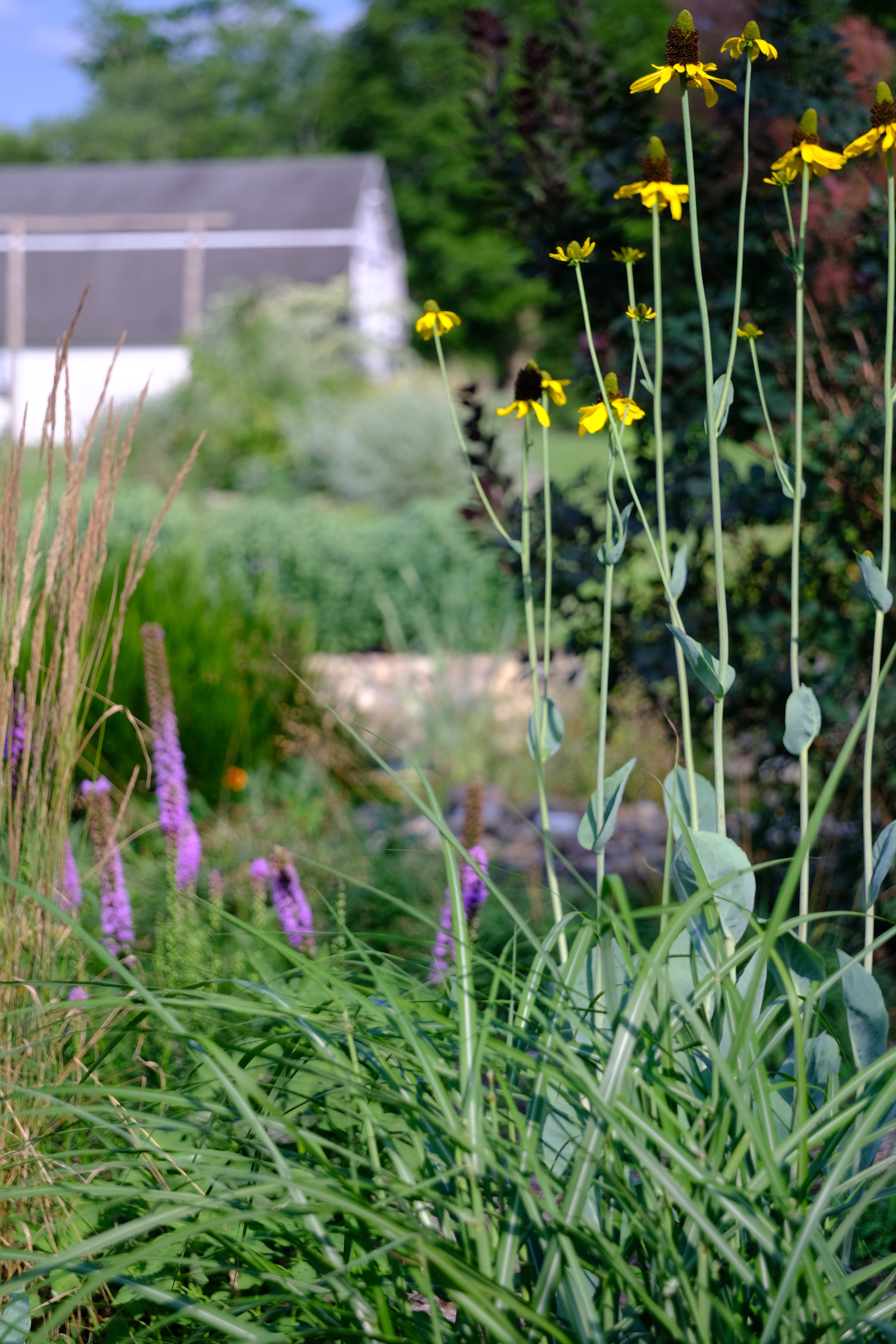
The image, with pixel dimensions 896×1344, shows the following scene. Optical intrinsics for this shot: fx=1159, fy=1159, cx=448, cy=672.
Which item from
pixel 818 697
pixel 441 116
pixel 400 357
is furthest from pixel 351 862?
pixel 441 116

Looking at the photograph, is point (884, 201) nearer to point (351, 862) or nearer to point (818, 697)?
point (818, 697)

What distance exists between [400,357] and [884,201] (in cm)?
1732

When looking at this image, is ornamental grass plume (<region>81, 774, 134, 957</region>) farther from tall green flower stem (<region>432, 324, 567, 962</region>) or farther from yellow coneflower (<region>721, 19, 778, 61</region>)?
yellow coneflower (<region>721, 19, 778, 61</region>)

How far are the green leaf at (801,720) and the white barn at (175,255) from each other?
79.2 ft

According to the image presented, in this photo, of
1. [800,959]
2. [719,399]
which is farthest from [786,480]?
[800,959]

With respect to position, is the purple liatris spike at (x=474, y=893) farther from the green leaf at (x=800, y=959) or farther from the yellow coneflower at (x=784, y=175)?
the yellow coneflower at (x=784, y=175)

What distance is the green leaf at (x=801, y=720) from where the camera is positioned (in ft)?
4.85

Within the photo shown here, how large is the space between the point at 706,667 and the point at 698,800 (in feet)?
0.76

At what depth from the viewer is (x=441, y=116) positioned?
36.6m

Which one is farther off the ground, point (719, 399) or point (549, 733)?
point (719, 399)

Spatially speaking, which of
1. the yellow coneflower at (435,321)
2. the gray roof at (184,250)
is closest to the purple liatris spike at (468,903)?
→ the yellow coneflower at (435,321)

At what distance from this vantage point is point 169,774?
2406 mm

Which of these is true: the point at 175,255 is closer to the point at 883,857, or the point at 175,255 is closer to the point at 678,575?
the point at 678,575

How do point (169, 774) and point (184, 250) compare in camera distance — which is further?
point (184, 250)
